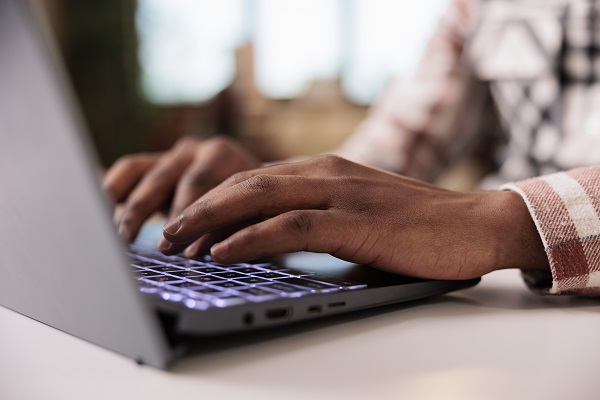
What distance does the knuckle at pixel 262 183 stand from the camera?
0.46 m

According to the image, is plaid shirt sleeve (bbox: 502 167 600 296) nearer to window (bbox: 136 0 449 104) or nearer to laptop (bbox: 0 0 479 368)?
laptop (bbox: 0 0 479 368)

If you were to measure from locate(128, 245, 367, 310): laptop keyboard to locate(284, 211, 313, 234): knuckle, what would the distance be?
0.04m

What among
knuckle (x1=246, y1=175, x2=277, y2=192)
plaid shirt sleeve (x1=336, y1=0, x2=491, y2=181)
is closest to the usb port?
knuckle (x1=246, y1=175, x2=277, y2=192)

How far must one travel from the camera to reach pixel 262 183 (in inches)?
18.3

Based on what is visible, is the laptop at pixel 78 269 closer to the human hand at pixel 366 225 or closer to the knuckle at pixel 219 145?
the human hand at pixel 366 225

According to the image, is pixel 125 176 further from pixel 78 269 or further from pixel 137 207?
pixel 78 269

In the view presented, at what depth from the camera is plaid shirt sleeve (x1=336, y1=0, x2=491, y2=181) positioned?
1.29m

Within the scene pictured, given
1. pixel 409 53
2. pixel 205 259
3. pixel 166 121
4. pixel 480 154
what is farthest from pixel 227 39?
pixel 205 259

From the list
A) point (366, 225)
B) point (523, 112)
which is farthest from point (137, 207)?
point (523, 112)

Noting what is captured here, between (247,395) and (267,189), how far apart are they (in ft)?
0.63

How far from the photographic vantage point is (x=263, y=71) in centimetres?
454

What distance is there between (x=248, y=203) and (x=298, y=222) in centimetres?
5

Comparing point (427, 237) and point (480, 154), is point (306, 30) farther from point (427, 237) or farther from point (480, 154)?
point (427, 237)

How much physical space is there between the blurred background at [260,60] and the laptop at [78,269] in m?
3.45
